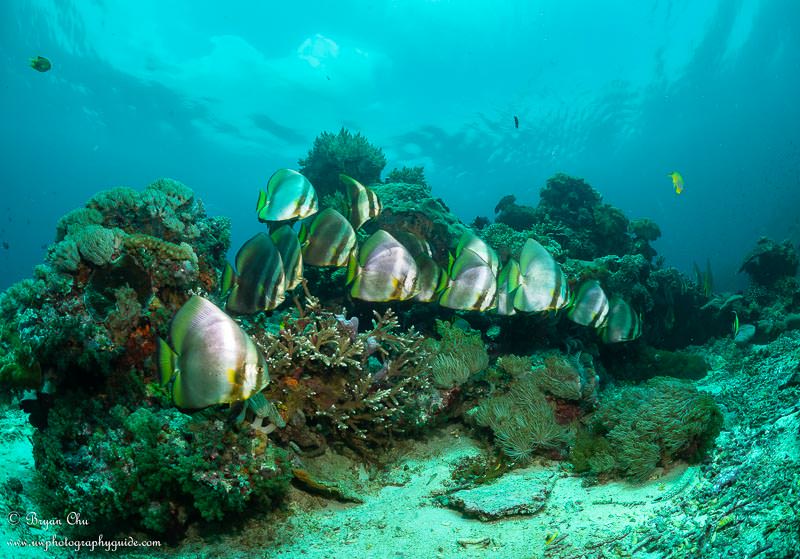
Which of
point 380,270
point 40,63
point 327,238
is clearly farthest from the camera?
point 40,63

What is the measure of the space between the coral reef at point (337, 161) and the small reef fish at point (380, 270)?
744cm

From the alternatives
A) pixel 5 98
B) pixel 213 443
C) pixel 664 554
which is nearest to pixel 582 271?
pixel 664 554

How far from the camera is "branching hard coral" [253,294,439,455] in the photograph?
4285 mm

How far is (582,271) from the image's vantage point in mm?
8125

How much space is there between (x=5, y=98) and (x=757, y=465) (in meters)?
63.1

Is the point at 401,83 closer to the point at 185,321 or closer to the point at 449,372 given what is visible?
the point at 449,372


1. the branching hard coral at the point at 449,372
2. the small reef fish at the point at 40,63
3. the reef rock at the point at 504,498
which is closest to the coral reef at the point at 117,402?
the reef rock at the point at 504,498

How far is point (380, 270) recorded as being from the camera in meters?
3.79

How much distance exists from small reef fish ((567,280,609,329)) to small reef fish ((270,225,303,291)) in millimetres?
3683

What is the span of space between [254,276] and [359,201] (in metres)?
2.28

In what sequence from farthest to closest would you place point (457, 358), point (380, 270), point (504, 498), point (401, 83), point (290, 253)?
point (401, 83) → point (457, 358) → point (380, 270) → point (290, 253) → point (504, 498)

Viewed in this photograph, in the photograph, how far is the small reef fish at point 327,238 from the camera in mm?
4141

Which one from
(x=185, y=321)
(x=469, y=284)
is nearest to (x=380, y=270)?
(x=469, y=284)

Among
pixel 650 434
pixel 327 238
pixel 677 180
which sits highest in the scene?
pixel 677 180
